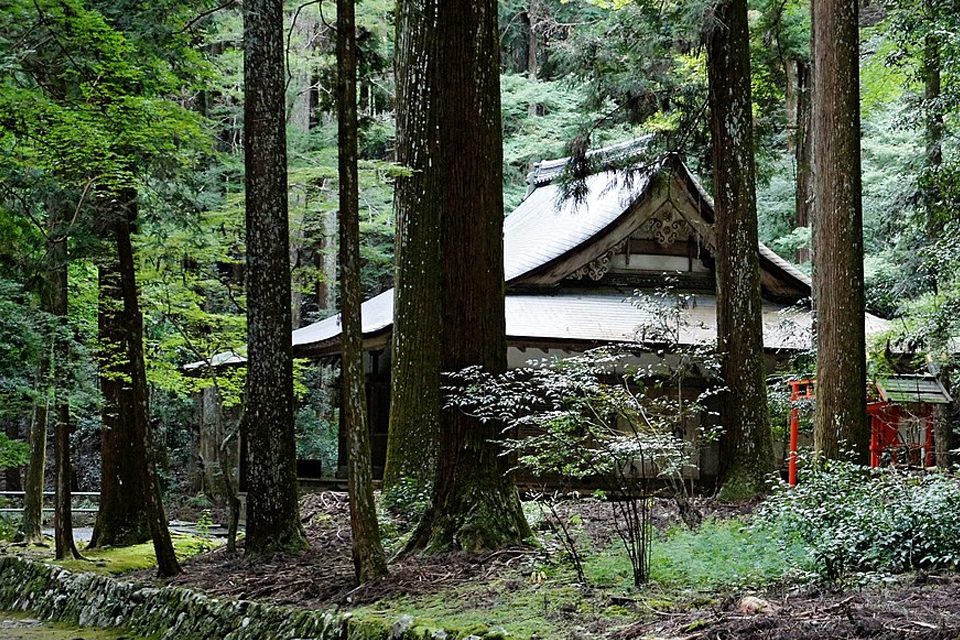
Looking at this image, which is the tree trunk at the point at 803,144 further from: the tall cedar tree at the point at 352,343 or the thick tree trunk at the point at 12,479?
the thick tree trunk at the point at 12,479

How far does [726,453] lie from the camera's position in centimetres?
1109

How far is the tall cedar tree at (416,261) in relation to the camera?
381 inches

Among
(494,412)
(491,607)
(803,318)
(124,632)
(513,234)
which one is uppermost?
(513,234)

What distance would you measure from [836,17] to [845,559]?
5806 millimetres

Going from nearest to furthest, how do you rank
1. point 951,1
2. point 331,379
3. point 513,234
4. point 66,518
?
point 951,1, point 66,518, point 513,234, point 331,379

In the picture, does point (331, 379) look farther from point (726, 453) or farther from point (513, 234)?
point (726, 453)

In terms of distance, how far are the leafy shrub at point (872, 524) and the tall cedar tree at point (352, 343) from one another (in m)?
2.78

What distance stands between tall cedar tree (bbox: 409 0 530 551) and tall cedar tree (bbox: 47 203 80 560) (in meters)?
4.19

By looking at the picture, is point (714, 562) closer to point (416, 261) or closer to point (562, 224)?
point (416, 261)

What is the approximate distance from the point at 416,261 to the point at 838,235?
4090mm

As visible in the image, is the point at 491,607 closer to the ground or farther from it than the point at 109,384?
closer to the ground

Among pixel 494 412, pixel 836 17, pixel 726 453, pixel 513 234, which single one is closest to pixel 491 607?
pixel 494 412

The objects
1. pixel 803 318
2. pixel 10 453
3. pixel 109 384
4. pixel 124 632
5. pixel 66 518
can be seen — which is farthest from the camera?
pixel 803 318

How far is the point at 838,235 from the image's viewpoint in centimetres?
946
